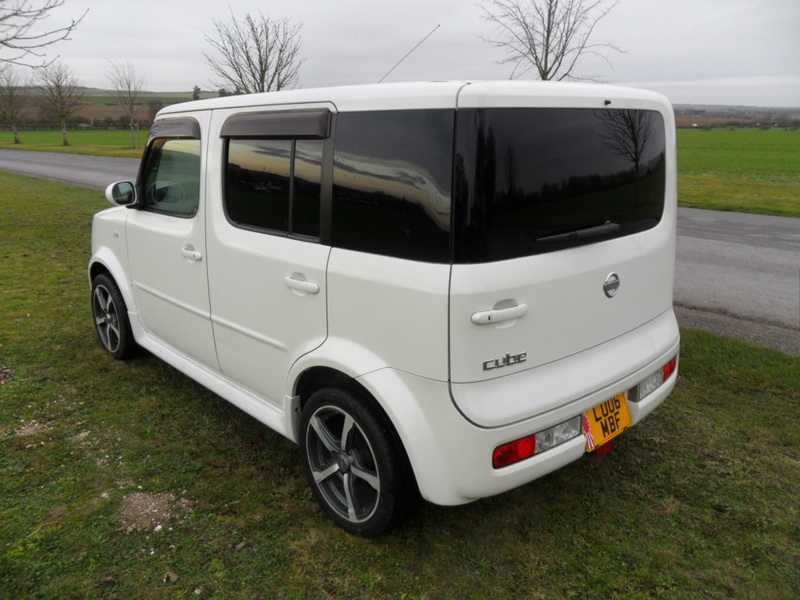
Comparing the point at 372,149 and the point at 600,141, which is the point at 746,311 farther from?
the point at 372,149

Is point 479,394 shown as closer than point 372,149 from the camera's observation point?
Yes

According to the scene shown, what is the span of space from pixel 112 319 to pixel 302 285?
2.71 metres

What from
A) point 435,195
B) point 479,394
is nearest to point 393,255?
point 435,195

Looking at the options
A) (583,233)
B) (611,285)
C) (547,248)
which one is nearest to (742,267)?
(611,285)

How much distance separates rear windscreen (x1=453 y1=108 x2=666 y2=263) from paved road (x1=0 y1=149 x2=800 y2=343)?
137 inches

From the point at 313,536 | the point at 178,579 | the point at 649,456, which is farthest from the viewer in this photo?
the point at 649,456

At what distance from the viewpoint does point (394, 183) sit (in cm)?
237

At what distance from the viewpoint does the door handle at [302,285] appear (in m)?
2.68

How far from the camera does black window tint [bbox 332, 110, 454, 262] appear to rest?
2.22m

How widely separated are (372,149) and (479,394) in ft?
3.39

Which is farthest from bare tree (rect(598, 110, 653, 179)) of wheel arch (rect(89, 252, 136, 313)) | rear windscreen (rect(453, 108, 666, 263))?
wheel arch (rect(89, 252, 136, 313))

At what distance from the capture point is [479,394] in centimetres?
226

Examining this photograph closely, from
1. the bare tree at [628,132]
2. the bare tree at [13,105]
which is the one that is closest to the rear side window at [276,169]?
the bare tree at [628,132]

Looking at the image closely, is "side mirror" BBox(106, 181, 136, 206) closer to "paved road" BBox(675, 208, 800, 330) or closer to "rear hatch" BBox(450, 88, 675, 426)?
"rear hatch" BBox(450, 88, 675, 426)
